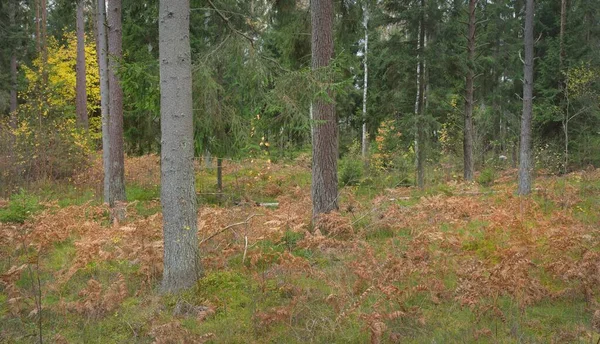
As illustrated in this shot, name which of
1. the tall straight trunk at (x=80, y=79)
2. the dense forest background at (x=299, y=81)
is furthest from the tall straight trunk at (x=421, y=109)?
the tall straight trunk at (x=80, y=79)

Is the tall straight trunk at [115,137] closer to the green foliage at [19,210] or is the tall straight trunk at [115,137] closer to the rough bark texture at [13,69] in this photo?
the green foliage at [19,210]

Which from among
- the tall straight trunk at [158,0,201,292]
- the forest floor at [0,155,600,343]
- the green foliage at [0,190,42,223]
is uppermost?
the tall straight trunk at [158,0,201,292]

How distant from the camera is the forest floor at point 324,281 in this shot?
184 inches

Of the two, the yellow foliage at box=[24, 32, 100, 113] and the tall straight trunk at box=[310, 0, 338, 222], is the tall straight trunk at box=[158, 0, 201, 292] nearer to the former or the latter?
the tall straight trunk at box=[310, 0, 338, 222]

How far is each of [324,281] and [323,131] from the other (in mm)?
3354

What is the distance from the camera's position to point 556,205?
10133mm

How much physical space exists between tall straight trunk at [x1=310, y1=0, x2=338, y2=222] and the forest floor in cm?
58

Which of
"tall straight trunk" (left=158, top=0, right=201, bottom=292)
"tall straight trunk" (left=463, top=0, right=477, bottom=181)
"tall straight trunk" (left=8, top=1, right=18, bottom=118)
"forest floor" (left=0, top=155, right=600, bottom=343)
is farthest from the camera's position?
"tall straight trunk" (left=8, top=1, right=18, bottom=118)

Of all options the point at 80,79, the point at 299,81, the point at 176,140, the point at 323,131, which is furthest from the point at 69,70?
the point at 176,140

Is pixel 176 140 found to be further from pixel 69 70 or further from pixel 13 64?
pixel 13 64

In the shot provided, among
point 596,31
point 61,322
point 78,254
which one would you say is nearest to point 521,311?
point 61,322

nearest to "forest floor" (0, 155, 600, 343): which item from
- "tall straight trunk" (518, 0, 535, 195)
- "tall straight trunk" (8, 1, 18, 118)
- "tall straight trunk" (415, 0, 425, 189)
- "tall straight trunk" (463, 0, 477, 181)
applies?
"tall straight trunk" (518, 0, 535, 195)

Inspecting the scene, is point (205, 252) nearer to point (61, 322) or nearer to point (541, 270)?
point (61, 322)

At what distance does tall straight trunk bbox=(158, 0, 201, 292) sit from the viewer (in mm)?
5371
